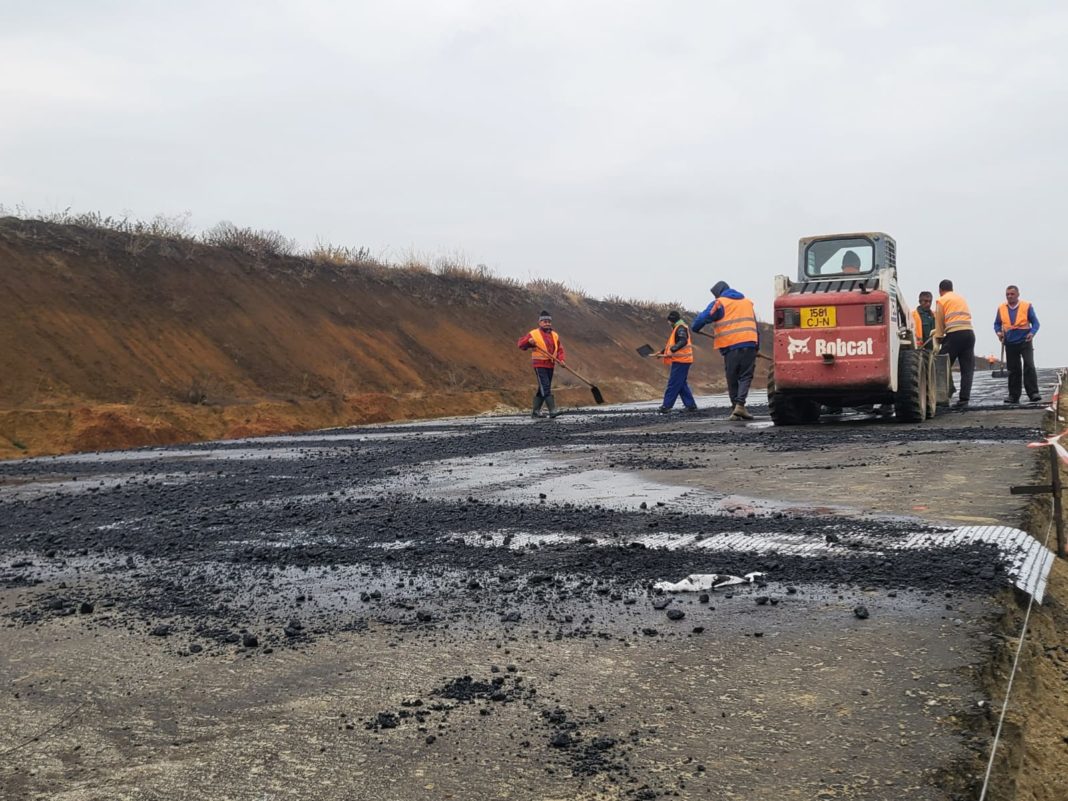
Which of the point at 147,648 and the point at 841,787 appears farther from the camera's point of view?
the point at 147,648

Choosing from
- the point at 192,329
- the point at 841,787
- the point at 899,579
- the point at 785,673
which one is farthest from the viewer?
the point at 192,329

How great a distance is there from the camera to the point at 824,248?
14391mm

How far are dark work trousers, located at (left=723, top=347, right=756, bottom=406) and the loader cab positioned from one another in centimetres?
171

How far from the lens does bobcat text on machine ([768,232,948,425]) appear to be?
1311cm

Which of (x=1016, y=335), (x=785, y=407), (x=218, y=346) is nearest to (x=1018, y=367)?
(x=1016, y=335)

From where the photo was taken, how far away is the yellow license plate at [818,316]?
13266 mm

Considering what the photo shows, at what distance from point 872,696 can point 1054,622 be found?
1523 millimetres

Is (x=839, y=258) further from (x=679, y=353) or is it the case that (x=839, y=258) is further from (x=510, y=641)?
(x=510, y=641)

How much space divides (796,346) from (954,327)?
501cm

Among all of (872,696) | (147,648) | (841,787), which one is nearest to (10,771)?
(147,648)

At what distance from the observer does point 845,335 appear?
1320cm

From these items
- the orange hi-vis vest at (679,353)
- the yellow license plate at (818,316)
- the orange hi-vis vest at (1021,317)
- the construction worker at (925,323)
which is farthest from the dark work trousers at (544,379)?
the orange hi-vis vest at (1021,317)

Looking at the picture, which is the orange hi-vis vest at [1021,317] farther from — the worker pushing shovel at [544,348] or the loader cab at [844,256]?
the worker pushing shovel at [544,348]

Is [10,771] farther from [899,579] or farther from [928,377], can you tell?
[928,377]
